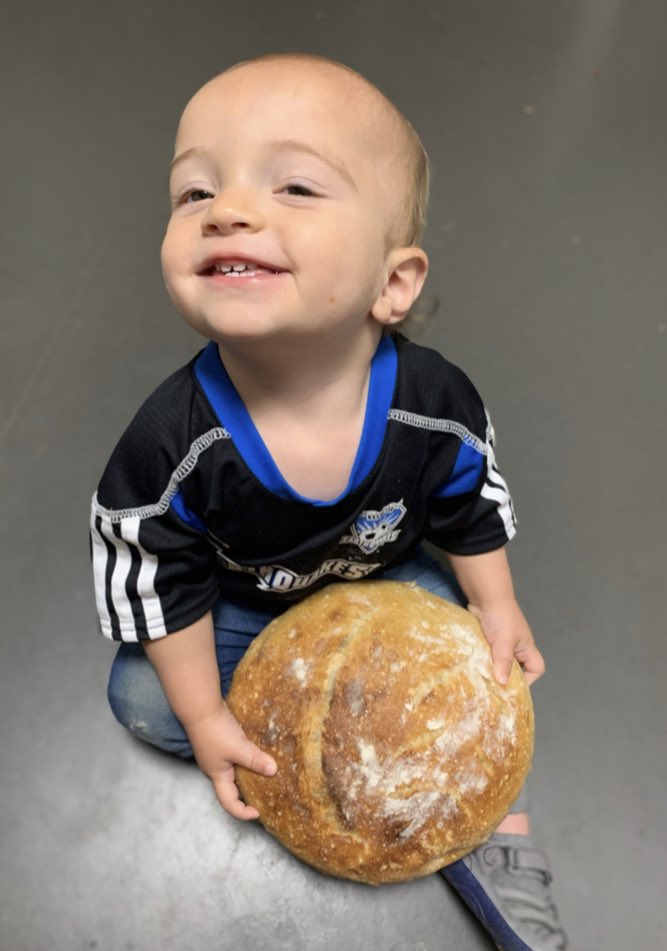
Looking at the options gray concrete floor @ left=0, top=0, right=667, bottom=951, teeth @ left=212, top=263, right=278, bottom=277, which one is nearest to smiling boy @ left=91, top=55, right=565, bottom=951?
teeth @ left=212, top=263, right=278, bottom=277

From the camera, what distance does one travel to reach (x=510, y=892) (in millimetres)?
931

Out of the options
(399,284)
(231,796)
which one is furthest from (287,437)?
(231,796)

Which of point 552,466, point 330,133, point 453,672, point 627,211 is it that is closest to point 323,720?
point 453,672

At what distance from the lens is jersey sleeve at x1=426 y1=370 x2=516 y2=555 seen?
2.52ft

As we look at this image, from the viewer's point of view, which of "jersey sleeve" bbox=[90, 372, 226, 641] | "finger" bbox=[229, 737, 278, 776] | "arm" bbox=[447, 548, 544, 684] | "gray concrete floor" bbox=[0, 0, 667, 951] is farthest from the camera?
"gray concrete floor" bbox=[0, 0, 667, 951]

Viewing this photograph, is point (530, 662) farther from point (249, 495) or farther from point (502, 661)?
point (249, 495)

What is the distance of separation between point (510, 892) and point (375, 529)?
19.1 inches

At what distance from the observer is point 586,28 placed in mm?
1696

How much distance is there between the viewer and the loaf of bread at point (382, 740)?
2.41ft

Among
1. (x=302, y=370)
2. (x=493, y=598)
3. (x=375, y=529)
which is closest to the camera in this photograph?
(x=302, y=370)

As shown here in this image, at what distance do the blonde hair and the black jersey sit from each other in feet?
0.37

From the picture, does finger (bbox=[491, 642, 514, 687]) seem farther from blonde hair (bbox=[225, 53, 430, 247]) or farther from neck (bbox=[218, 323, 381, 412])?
blonde hair (bbox=[225, 53, 430, 247])

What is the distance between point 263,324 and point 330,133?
0.15 metres

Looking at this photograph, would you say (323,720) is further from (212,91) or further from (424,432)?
(212,91)
